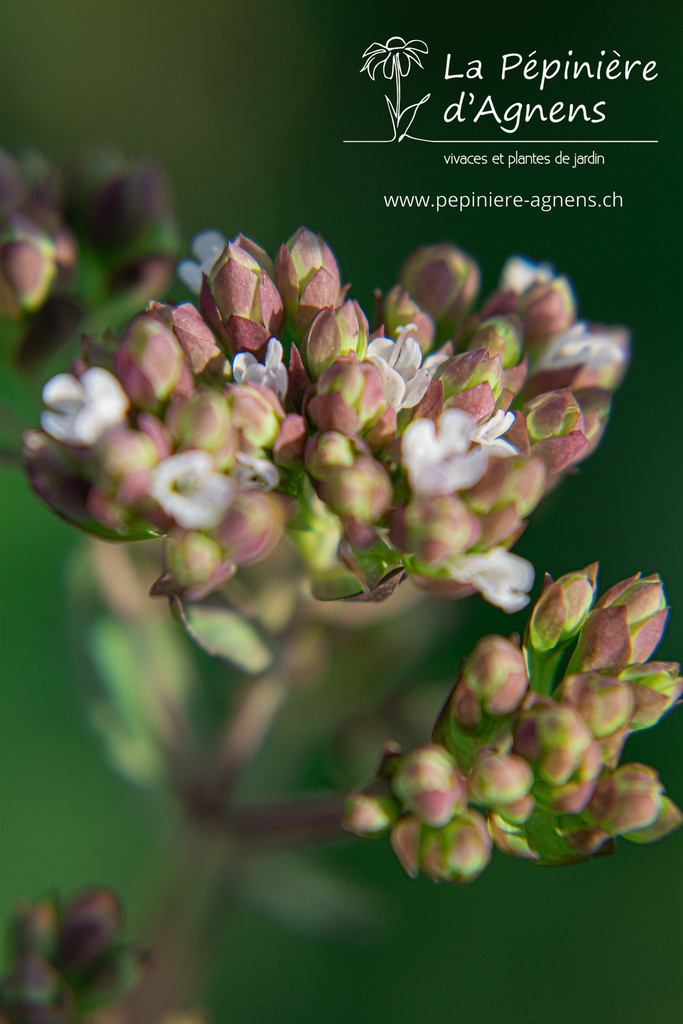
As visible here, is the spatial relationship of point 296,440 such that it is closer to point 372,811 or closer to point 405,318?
point 405,318

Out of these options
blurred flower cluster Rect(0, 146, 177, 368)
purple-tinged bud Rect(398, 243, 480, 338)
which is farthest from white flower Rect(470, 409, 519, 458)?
blurred flower cluster Rect(0, 146, 177, 368)

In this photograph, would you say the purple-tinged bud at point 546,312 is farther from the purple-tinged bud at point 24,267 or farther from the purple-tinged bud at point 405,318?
the purple-tinged bud at point 24,267

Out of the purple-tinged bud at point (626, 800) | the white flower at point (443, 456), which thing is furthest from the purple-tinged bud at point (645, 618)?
the white flower at point (443, 456)

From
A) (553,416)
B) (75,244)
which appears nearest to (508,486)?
(553,416)

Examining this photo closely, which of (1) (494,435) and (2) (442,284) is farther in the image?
(2) (442,284)

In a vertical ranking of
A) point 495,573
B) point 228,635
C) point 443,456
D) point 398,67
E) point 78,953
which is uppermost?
point 398,67

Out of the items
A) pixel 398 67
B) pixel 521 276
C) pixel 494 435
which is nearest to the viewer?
pixel 494 435

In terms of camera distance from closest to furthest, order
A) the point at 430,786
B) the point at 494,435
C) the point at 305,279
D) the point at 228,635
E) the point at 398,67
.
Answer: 1. the point at 430,786
2. the point at 494,435
3. the point at 305,279
4. the point at 228,635
5. the point at 398,67
